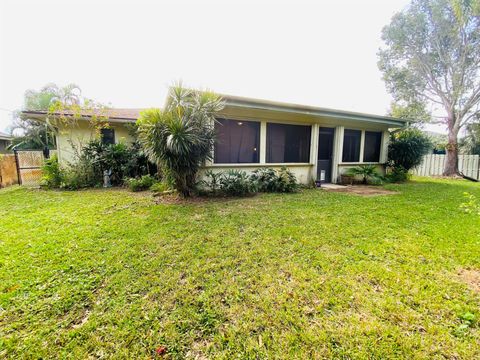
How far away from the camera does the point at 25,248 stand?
313cm

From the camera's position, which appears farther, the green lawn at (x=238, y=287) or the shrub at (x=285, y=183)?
the shrub at (x=285, y=183)

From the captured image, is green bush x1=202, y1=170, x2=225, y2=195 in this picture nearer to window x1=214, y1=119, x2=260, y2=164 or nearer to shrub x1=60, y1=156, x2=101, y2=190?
window x1=214, y1=119, x2=260, y2=164

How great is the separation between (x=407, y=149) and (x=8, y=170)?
16684 mm

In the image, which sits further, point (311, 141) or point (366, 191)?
point (311, 141)

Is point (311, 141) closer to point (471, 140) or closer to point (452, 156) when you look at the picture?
point (452, 156)

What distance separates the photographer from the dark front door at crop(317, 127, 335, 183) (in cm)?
927

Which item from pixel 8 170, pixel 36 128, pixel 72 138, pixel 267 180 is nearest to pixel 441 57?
pixel 267 180

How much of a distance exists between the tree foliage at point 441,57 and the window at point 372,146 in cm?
559

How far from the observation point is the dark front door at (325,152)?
927cm

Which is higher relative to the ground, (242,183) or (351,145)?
(351,145)

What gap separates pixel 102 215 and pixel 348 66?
16064 mm

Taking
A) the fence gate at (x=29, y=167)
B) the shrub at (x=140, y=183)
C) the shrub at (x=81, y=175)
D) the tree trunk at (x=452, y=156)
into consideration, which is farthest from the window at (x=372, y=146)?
the fence gate at (x=29, y=167)

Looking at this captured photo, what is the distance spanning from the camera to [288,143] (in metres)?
8.53

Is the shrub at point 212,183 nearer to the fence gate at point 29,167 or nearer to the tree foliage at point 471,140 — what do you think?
the fence gate at point 29,167
